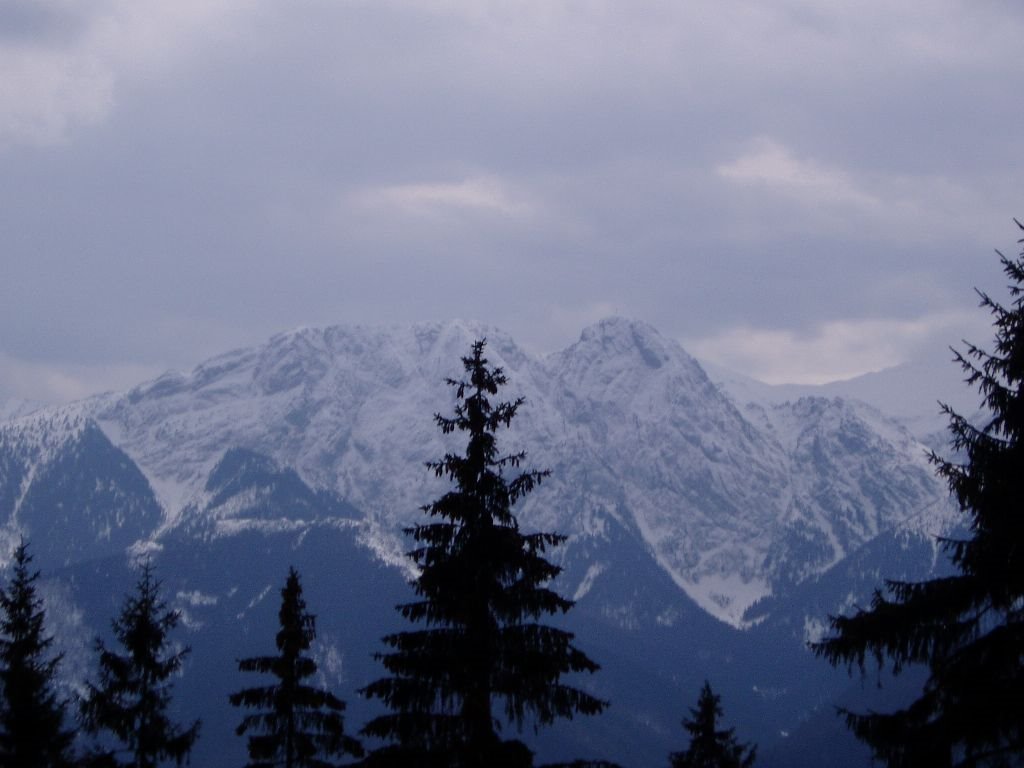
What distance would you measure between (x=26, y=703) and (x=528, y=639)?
76.9 ft

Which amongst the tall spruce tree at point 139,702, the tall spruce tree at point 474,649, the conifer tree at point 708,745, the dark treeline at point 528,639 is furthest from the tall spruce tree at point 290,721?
the conifer tree at point 708,745

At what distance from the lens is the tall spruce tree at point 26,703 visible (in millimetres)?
45719

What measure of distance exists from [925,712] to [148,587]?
3158cm

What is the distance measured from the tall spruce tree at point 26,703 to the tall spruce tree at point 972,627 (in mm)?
29851

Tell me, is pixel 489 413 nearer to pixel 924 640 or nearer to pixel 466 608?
pixel 466 608

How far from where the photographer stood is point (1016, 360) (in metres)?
25.5

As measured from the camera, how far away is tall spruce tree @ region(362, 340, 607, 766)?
29500mm

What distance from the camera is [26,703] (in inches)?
1804

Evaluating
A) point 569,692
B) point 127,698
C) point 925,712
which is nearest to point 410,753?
point 569,692

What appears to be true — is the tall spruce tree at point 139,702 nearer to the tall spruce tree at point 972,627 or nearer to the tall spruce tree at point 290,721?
the tall spruce tree at point 290,721

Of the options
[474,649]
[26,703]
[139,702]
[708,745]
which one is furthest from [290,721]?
[708,745]

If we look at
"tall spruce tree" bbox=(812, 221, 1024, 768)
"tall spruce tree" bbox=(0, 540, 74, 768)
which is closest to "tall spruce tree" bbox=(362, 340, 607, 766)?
"tall spruce tree" bbox=(812, 221, 1024, 768)

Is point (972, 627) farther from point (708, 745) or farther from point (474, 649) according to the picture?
point (708, 745)

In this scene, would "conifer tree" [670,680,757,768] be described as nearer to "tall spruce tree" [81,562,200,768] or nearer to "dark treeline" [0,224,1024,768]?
"dark treeline" [0,224,1024,768]
